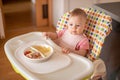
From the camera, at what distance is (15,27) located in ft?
10.5

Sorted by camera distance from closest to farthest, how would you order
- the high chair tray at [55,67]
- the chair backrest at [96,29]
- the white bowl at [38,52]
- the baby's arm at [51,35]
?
the high chair tray at [55,67]
the white bowl at [38,52]
the chair backrest at [96,29]
the baby's arm at [51,35]

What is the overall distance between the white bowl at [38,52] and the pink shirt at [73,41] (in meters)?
0.18

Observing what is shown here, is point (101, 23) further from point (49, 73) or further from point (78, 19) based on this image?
point (49, 73)

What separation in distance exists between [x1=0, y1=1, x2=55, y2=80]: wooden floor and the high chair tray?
93 centimetres

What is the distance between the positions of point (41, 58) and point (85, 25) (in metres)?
0.41

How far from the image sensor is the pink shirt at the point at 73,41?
1306 mm

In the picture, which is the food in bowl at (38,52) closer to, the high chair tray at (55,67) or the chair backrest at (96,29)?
the high chair tray at (55,67)

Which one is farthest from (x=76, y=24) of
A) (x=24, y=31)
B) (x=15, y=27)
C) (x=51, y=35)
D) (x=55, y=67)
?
(x=15, y=27)

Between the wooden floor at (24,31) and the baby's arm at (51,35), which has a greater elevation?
the baby's arm at (51,35)

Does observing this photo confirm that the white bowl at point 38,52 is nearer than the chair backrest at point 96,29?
Yes

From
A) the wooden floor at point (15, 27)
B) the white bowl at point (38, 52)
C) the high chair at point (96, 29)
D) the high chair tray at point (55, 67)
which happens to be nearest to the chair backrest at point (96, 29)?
the high chair at point (96, 29)

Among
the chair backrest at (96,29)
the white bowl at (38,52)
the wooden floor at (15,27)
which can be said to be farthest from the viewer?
the wooden floor at (15,27)

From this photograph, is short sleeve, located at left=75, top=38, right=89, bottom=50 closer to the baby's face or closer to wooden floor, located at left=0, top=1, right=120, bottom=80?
the baby's face

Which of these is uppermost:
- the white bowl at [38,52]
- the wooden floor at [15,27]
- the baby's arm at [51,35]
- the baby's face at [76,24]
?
the baby's face at [76,24]
